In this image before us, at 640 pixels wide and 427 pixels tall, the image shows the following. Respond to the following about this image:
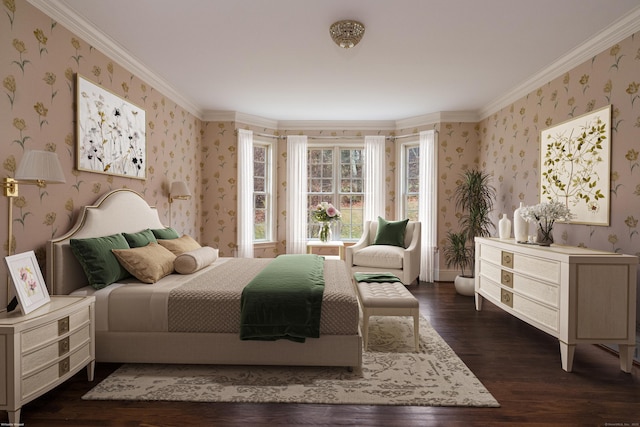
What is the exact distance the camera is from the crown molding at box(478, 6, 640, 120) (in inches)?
114

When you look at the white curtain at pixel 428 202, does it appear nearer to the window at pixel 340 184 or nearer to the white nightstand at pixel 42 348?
the window at pixel 340 184

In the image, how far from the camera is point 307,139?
652 cm

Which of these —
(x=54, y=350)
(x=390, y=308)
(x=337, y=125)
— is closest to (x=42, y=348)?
(x=54, y=350)

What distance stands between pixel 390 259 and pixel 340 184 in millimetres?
1960

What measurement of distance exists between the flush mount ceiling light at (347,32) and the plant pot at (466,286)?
3463 millimetres

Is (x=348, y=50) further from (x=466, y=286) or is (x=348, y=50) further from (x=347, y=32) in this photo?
(x=466, y=286)

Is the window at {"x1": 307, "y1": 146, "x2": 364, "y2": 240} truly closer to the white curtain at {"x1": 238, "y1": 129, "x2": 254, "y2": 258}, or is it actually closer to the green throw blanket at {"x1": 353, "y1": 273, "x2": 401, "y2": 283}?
the white curtain at {"x1": 238, "y1": 129, "x2": 254, "y2": 258}

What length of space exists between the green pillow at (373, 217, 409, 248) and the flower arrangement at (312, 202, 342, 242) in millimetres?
832

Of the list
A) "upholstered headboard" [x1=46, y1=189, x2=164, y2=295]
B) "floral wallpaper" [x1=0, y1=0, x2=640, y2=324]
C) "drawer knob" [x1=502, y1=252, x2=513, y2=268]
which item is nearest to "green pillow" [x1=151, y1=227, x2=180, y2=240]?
"upholstered headboard" [x1=46, y1=189, x2=164, y2=295]

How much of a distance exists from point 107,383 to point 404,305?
2.23 meters

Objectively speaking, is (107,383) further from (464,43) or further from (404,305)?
(464,43)

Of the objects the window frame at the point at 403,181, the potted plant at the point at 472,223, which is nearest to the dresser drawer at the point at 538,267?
the potted plant at the point at 472,223

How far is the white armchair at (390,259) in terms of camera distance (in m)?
5.27

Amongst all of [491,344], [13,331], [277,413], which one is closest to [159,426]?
[277,413]
